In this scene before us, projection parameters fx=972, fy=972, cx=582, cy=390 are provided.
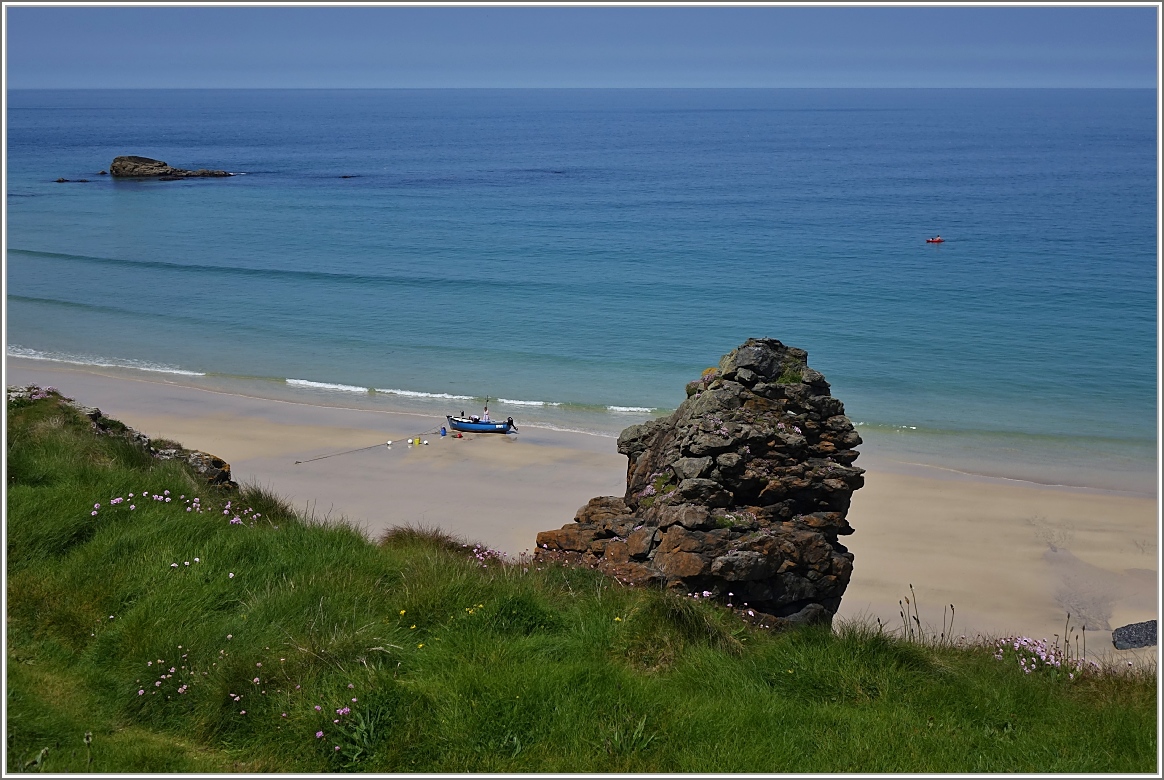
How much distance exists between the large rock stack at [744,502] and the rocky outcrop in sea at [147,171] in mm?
90548

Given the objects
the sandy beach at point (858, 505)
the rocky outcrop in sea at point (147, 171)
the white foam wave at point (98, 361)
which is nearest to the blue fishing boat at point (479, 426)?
the sandy beach at point (858, 505)

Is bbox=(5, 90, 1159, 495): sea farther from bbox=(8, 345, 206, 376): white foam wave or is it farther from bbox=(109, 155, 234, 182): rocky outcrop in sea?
bbox=(109, 155, 234, 182): rocky outcrop in sea

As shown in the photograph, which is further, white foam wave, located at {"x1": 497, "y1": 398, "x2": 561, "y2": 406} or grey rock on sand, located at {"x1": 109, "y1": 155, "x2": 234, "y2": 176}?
grey rock on sand, located at {"x1": 109, "y1": 155, "x2": 234, "y2": 176}

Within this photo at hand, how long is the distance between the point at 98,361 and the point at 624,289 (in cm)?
2354

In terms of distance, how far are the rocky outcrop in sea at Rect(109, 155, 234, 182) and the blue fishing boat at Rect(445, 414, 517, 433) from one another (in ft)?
247

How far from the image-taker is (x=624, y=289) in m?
47.0

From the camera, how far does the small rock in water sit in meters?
14.6

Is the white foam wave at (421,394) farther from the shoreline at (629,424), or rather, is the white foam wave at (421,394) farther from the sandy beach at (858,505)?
the sandy beach at (858,505)

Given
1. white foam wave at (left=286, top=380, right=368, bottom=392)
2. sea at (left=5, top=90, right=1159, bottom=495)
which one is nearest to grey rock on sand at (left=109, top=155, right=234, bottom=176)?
sea at (left=5, top=90, right=1159, bottom=495)

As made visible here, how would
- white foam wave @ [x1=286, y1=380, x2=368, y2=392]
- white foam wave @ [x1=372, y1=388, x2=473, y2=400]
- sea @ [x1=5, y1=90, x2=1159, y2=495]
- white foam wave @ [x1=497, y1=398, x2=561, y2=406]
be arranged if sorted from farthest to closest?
white foam wave @ [x1=286, y1=380, x2=368, y2=392] < white foam wave @ [x1=372, y1=388, x2=473, y2=400] < sea @ [x1=5, y1=90, x2=1159, y2=495] < white foam wave @ [x1=497, y1=398, x2=561, y2=406]

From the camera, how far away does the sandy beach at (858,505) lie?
16516mm

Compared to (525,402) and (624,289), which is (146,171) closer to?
(624,289)

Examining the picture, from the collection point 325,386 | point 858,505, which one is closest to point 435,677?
point 858,505

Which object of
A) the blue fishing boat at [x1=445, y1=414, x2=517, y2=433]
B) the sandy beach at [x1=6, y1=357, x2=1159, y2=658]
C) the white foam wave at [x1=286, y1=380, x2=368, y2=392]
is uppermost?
the white foam wave at [x1=286, y1=380, x2=368, y2=392]
